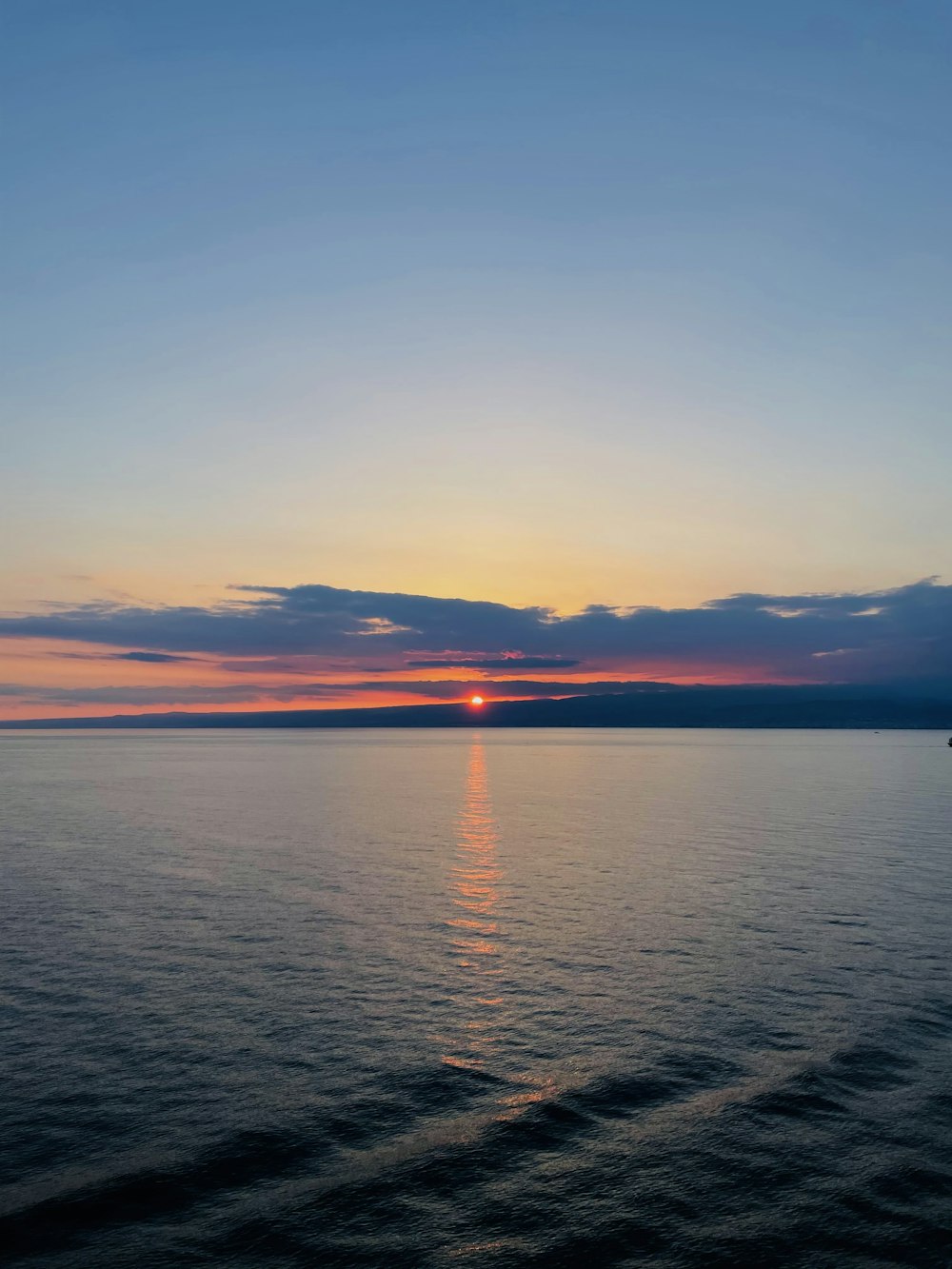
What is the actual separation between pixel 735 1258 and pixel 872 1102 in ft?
23.8

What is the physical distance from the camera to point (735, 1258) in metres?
14.0

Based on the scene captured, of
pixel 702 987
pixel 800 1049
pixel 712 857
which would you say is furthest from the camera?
pixel 712 857

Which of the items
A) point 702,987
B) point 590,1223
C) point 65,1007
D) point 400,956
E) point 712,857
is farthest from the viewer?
point 712,857

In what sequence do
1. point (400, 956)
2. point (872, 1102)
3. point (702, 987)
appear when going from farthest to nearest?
point (400, 956), point (702, 987), point (872, 1102)

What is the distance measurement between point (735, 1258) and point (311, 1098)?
10043 mm

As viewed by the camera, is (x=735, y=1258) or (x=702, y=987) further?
(x=702, y=987)

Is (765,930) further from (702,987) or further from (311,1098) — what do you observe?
(311,1098)

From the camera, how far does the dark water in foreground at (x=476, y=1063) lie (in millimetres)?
14930

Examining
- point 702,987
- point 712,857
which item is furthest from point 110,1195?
point 712,857

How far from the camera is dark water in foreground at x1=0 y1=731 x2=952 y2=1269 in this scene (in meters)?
14.9

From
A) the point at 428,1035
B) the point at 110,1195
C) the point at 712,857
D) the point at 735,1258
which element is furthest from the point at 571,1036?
the point at 712,857

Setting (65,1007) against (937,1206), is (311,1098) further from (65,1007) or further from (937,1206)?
(937,1206)

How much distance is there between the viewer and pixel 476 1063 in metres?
21.9

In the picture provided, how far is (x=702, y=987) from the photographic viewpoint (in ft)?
91.9
